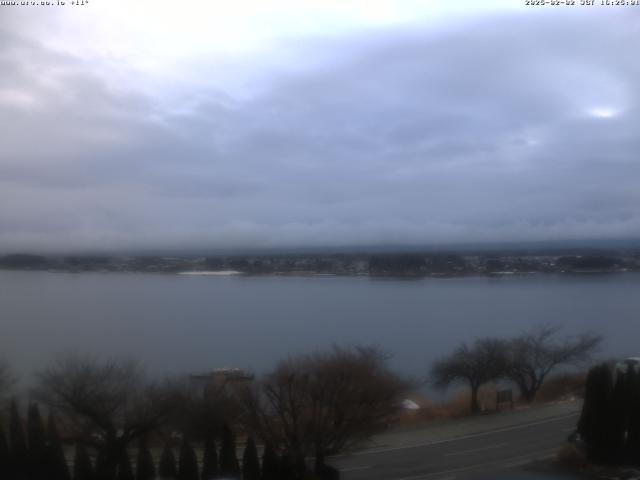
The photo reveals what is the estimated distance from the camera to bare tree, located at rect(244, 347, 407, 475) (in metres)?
6.97

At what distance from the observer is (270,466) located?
21.9 feet

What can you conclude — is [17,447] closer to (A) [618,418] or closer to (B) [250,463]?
(B) [250,463]

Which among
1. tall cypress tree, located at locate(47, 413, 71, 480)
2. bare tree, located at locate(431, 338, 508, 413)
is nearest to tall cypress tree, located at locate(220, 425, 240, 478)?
tall cypress tree, located at locate(47, 413, 71, 480)

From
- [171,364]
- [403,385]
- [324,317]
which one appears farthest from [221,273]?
[403,385]

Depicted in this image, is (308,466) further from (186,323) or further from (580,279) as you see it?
(580,279)

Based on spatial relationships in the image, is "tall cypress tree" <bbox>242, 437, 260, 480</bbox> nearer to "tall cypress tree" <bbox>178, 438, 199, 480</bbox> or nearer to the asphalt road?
"tall cypress tree" <bbox>178, 438, 199, 480</bbox>

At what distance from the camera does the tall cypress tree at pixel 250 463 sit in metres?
6.66

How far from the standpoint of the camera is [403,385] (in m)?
8.48

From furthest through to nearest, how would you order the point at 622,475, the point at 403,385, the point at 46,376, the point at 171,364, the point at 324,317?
the point at 324,317 → the point at 171,364 → the point at 403,385 → the point at 46,376 → the point at 622,475

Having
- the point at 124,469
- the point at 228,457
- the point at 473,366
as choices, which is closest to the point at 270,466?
the point at 228,457

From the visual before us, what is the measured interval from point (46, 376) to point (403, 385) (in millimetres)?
4672

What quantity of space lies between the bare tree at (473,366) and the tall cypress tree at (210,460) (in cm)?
471

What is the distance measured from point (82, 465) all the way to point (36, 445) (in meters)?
0.55

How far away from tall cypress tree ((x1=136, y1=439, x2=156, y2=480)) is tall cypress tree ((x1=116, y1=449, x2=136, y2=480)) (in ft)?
0.24
